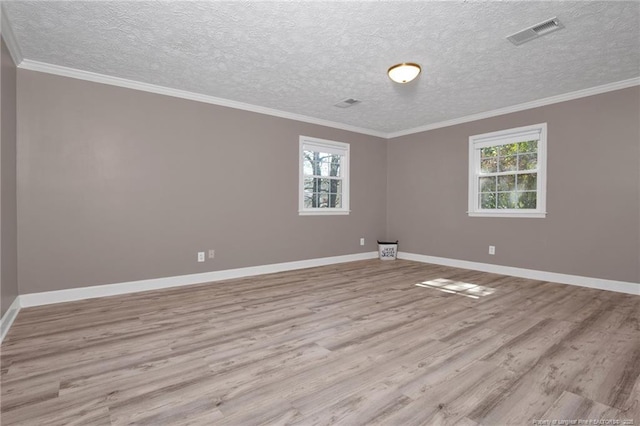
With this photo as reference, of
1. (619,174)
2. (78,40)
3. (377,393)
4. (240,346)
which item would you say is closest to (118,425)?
(240,346)

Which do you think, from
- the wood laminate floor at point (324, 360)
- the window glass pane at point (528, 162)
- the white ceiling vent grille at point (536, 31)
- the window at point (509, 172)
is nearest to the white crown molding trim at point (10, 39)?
the wood laminate floor at point (324, 360)

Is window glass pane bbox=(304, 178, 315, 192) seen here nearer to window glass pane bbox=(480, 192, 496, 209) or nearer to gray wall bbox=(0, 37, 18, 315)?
window glass pane bbox=(480, 192, 496, 209)

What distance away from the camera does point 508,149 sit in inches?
192

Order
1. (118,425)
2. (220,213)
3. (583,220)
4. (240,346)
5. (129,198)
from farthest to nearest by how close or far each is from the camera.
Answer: (220,213) < (583,220) < (129,198) < (240,346) < (118,425)

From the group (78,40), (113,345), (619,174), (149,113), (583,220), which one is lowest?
(113,345)

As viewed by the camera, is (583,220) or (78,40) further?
(583,220)

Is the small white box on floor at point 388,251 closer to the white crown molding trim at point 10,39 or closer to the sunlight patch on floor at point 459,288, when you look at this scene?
the sunlight patch on floor at point 459,288

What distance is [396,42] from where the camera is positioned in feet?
9.47

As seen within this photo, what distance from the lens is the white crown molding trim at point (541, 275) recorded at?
12.5 ft

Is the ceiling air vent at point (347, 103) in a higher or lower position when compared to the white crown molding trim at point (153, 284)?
higher

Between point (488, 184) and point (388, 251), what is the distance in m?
2.10

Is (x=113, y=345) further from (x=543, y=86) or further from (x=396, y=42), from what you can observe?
(x=543, y=86)

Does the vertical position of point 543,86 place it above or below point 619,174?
above

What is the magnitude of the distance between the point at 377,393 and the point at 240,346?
1.07m
